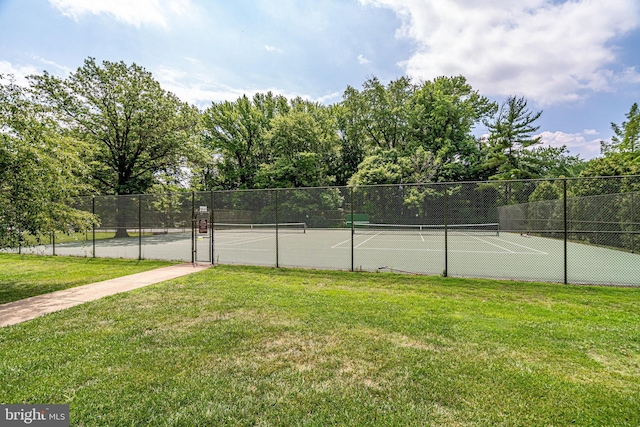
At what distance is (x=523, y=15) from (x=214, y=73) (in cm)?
1290

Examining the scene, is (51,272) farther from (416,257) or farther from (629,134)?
(629,134)

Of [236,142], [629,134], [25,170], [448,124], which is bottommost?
[25,170]

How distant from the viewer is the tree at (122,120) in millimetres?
18875

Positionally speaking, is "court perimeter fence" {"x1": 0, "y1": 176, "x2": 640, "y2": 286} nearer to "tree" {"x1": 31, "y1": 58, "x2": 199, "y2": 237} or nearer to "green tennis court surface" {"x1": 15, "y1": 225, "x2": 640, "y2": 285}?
"green tennis court surface" {"x1": 15, "y1": 225, "x2": 640, "y2": 285}

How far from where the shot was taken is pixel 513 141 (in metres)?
31.0

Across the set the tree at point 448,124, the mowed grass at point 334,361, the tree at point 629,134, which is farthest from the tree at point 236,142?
the tree at point 629,134

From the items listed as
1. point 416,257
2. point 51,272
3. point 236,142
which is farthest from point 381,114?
point 51,272

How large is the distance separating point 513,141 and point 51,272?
121 ft

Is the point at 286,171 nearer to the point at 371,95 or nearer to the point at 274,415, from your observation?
the point at 371,95

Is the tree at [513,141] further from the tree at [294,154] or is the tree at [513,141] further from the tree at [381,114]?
the tree at [294,154]

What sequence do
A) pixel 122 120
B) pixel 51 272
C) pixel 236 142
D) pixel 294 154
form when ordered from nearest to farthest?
pixel 51 272, pixel 122 120, pixel 294 154, pixel 236 142
